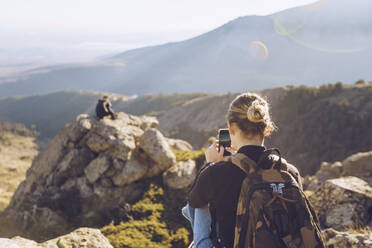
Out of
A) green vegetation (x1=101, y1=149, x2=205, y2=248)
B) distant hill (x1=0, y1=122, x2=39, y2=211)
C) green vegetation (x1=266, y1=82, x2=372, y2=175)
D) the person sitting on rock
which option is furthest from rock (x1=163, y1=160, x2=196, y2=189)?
green vegetation (x1=266, y1=82, x2=372, y2=175)

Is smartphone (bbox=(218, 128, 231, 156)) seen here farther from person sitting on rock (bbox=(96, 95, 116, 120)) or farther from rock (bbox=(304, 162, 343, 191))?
rock (bbox=(304, 162, 343, 191))

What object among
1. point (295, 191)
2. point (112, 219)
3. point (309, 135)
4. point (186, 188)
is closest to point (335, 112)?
point (309, 135)

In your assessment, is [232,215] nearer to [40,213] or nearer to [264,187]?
[264,187]

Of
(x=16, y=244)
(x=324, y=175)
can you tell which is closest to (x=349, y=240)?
(x=16, y=244)

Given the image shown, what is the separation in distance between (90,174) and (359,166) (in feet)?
39.1

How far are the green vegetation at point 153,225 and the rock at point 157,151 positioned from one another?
954 millimetres

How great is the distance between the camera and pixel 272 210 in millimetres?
2373

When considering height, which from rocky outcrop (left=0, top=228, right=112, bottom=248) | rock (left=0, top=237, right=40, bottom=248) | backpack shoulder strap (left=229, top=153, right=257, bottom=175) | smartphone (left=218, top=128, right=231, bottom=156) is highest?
smartphone (left=218, top=128, right=231, bottom=156)

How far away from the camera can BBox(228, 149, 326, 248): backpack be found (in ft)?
7.80

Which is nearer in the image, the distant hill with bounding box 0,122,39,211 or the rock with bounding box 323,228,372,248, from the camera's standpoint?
the rock with bounding box 323,228,372,248

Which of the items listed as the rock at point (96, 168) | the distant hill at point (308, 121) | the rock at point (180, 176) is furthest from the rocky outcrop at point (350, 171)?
the rock at point (96, 168)

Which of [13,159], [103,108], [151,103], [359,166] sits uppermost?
[103,108]

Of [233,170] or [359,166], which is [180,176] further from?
[359,166]

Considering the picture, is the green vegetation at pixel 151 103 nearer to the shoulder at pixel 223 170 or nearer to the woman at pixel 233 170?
the woman at pixel 233 170
